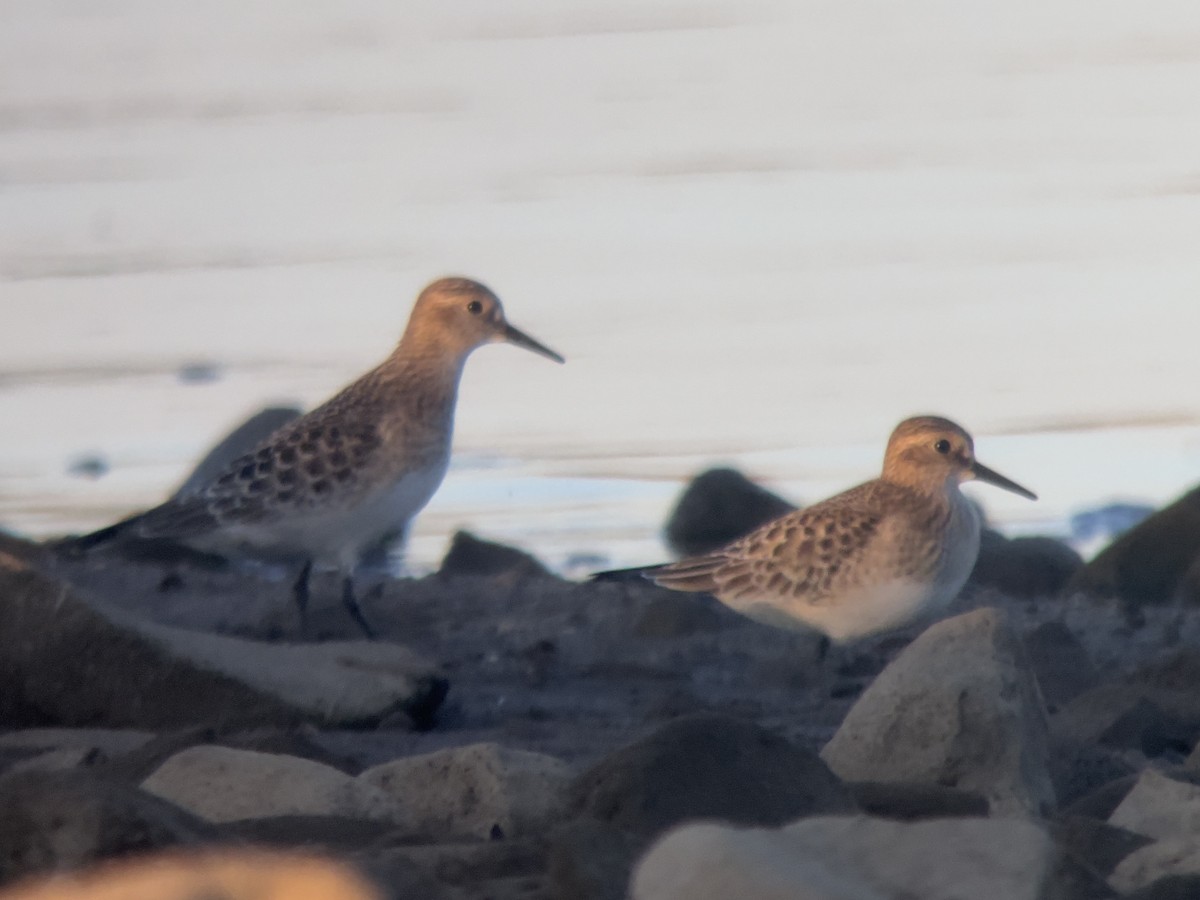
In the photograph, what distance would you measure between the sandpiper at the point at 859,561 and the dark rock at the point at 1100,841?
2975 mm

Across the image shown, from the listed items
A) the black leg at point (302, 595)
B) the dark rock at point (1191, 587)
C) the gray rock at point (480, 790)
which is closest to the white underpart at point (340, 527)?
the black leg at point (302, 595)

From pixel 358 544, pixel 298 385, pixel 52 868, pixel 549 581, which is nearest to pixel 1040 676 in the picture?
pixel 549 581

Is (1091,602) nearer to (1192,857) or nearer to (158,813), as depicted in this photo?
(1192,857)

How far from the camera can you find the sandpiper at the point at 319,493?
8.10 m

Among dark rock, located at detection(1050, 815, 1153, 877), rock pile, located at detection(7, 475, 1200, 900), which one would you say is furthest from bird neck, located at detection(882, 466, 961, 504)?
dark rock, located at detection(1050, 815, 1153, 877)

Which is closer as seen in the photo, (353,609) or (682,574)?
(682,574)

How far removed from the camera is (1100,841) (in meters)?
4.41

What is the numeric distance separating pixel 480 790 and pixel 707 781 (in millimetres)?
544

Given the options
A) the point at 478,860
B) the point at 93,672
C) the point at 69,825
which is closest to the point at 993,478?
the point at 93,672

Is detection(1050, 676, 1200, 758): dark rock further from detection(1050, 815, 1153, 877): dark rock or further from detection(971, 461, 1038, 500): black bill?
detection(971, 461, 1038, 500): black bill

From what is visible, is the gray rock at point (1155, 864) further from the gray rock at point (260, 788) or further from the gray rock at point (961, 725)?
the gray rock at point (260, 788)

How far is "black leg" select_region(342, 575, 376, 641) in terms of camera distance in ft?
25.3

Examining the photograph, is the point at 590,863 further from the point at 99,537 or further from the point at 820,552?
the point at 99,537

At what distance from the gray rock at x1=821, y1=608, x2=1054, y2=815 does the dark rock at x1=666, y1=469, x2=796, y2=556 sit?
3773mm
